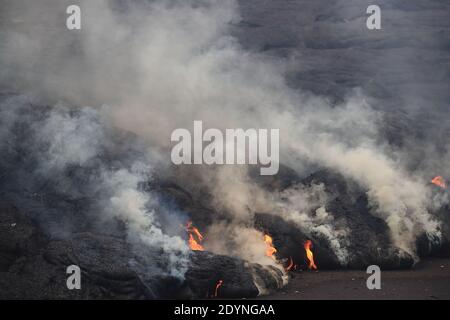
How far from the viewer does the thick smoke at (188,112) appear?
21.8 metres

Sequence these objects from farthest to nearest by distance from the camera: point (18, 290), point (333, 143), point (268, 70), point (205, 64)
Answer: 1. point (268, 70)
2. point (205, 64)
3. point (333, 143)
4. point (18, 290)

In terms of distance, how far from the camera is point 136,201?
64.8 feet

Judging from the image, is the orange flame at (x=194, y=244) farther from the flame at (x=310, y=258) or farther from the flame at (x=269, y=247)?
the flame at (x=310, y=258)

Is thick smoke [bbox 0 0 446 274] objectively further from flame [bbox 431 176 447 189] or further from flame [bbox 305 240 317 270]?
flame [bbox 305 240 317 270]

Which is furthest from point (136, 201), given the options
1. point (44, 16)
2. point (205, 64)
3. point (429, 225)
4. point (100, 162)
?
point (44, 16)

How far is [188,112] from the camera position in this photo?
1244 inches

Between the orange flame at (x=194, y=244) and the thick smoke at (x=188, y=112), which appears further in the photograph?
the thick smoke at (x=188, y=112)

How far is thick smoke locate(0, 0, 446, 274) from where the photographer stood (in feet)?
71.6

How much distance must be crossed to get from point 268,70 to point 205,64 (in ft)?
25.7

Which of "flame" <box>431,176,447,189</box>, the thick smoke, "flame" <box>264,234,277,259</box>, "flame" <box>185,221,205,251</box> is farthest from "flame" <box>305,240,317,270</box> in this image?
"flame" <box>431,176,447,189</box>

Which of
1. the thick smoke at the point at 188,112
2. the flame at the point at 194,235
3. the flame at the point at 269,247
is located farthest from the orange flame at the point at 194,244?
the flame at the point at 269,247

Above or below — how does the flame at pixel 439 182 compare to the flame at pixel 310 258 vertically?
above

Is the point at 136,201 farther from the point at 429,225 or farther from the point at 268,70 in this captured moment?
the point at 268,70

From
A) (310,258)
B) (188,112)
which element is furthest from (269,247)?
(188,112)
